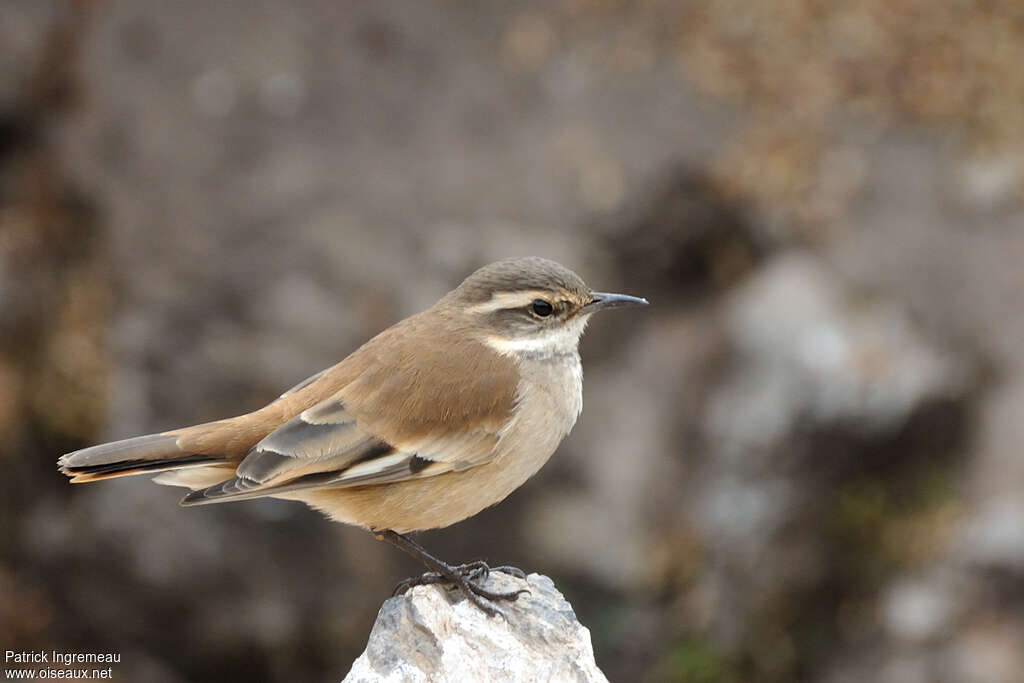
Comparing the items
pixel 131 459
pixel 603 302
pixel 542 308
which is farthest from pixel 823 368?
pixel 131 459

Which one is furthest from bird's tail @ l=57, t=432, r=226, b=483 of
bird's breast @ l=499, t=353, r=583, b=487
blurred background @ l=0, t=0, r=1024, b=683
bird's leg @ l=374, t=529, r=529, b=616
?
blurred background @ l=0, t=0, r=1024, b=683

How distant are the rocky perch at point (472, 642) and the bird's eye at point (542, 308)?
57.2 inches

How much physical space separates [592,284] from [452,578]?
5745 millimetres

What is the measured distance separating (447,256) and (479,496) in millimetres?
5735

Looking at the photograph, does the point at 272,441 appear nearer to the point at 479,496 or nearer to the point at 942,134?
the point at 479,496

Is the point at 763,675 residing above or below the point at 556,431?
below

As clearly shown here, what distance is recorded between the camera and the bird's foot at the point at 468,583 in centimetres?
650

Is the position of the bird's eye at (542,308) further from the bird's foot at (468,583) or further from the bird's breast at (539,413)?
the bird's foot at (468,583)

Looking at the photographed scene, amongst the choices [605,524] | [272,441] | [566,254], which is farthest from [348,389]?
[566,254]

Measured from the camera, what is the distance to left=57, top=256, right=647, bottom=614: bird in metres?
6.13

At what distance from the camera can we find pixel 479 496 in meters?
6.47

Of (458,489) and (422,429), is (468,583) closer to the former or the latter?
(458,489)

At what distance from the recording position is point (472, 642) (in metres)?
6.14

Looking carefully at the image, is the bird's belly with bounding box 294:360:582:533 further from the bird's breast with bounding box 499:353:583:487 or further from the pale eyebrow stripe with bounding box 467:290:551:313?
the pale eyebrow stripe with bounding box 467:290:551:313
